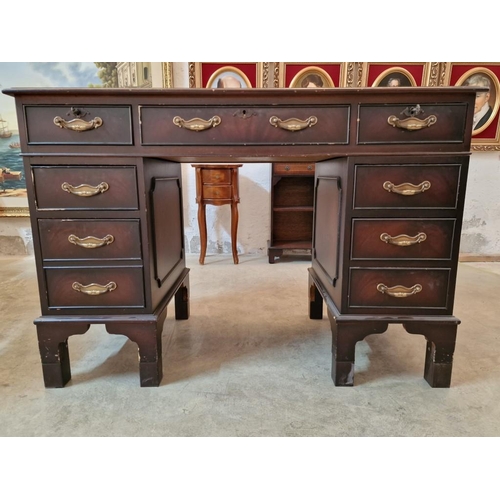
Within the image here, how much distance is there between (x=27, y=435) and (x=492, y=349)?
192cm

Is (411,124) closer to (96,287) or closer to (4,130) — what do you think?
(96,287)

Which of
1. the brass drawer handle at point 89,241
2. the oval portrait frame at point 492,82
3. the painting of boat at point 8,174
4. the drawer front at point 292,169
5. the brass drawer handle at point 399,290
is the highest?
the oval portrait frame at point 492,82

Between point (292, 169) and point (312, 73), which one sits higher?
point (312, 73)

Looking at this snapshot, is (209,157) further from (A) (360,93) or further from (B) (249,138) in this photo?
(A) (360,93)

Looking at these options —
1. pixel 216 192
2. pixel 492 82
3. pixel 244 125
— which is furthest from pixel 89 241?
pixel 492 82

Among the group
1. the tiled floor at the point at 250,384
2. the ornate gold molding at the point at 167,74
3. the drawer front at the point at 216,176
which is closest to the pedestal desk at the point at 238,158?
the tiled floor at the point at 250,384

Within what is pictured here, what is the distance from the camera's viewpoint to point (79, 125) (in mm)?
1202

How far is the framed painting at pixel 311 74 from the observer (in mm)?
A: 3262

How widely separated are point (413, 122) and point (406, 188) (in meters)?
0.22

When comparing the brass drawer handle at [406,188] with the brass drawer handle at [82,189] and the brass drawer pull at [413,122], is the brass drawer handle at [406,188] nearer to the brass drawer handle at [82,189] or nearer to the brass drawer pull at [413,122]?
the brass drawer pull at [413,122]

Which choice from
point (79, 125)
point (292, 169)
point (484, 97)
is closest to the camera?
point (79, 125)

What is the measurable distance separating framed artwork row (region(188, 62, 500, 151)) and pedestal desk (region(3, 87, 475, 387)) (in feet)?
7.48

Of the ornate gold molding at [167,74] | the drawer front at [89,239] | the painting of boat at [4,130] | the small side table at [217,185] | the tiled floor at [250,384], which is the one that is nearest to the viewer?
the tiled floor at [250,384]

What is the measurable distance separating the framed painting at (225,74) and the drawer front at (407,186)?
2425 mm
